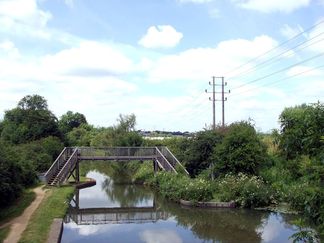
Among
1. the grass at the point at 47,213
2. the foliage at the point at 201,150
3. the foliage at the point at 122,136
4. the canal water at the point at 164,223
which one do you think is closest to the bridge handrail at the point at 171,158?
the foliage at the point at 201,150

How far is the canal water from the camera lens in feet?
65.1

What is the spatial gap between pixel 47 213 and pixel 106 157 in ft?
50.2

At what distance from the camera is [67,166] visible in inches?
1399

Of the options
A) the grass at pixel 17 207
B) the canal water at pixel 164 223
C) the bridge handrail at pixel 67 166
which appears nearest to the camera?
the canal water at pixel 164 223

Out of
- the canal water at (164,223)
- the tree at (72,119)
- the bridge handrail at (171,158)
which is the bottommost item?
the canal water at (164,223)

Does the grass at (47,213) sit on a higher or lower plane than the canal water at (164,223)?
higher

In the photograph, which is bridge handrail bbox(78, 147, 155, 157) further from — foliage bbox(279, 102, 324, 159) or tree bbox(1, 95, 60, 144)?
foliage bbox(279, 102, 324, 159)

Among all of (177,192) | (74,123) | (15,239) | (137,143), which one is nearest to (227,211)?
(177,192)

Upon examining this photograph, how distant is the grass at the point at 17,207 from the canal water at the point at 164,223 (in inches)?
97.2

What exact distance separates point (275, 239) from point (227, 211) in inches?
249

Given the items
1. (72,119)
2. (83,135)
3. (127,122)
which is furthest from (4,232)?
(72,119)

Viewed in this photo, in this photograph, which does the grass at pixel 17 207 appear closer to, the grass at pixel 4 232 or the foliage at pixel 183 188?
the grass at pixel 4 232

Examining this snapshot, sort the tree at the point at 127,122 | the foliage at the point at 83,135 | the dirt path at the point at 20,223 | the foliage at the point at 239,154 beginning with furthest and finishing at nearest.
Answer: the foliage at the point at 83,135, the tree at the point at 127,122, the foliage at the point at 239,154, the dirt path at the point at 20,223

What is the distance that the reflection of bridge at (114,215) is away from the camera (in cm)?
2403
